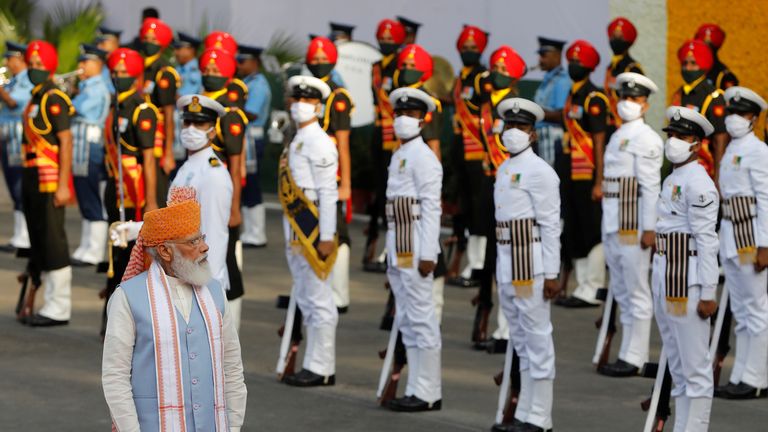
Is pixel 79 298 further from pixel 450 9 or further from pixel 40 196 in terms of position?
pixel 450 9

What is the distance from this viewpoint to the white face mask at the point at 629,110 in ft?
40.2

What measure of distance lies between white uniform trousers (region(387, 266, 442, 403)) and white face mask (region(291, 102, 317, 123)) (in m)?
1.34

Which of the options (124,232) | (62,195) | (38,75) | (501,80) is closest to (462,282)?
(501,80)

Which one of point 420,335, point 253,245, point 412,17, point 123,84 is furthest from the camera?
point 412,17

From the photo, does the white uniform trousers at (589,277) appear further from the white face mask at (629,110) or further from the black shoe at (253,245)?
the black shoe at (253,245)

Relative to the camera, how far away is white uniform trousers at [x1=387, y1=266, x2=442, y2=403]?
1091 cm

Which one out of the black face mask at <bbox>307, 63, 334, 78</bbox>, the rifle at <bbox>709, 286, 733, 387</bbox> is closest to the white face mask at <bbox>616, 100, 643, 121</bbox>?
the rifle at <bbox>709, 286, 733, 387</bbox>

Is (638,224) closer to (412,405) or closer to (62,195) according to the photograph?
(412,405)

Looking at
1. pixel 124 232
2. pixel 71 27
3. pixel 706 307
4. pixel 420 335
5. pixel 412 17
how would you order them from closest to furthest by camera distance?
pixel 124 232 < pixel 706 307 < pixel 420 335 < pixel 412 17 < pixel 71 27

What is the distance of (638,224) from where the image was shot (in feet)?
40.2

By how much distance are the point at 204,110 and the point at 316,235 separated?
1.21 metres

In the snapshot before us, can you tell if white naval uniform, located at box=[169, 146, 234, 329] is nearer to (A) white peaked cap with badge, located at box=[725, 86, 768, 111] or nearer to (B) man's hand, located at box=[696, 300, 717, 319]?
(B) man's hand, located at box=[696, 300, 717, 319]

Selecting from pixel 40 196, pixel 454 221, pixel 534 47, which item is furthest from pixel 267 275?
pixel 534 47

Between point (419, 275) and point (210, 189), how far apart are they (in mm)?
1562
